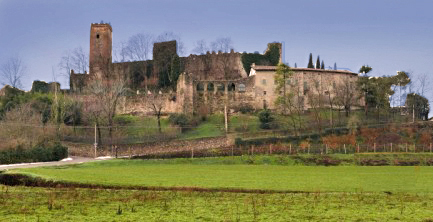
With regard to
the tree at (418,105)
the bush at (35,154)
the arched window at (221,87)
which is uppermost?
the arched window at (221,87)

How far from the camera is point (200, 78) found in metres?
78.6

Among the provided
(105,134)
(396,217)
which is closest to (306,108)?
(105,134)

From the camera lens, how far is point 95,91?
217ft

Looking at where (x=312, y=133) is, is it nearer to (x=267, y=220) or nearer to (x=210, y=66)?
(x=210, y=66)

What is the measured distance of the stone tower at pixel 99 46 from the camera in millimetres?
83000

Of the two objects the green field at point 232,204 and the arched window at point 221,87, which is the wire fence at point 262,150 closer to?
the arched window at point 221,87

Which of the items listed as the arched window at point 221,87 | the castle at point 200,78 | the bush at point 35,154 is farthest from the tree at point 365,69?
the bush at point 35,154

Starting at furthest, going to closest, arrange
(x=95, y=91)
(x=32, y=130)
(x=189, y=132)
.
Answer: (x=95, y=91) → (x=189, y=132) → (x=32, y=130)

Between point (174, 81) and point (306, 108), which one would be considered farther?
point (174, 81)

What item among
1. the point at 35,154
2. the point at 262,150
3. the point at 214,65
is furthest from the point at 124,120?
the point at 262,150

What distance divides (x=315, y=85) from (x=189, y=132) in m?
22.5

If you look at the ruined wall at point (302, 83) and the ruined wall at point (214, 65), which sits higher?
the ruined wall at point (214, 65)

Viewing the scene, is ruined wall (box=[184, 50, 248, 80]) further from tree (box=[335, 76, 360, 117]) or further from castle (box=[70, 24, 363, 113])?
tree (box=[335, 76, 360, 117])

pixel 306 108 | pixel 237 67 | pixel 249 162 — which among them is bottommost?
pixel 249 162
